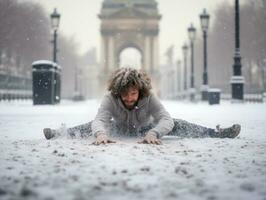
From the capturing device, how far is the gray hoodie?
4.61 meters

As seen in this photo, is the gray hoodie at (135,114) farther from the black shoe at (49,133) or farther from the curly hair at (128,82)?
the black shoe at (49,133)

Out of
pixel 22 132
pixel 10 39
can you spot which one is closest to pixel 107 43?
pixel 10 39

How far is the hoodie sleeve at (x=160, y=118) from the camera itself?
4500 millimetres

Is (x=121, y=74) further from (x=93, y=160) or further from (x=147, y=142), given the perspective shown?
(x=93, y=160)

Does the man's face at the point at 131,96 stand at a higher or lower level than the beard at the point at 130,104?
higher

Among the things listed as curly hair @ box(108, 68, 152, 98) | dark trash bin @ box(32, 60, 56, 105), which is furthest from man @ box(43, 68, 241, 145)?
dark trash bin @ box(32, 60, 56, 105)

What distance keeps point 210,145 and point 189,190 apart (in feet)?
6.83

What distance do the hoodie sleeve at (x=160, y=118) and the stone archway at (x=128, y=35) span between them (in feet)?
190

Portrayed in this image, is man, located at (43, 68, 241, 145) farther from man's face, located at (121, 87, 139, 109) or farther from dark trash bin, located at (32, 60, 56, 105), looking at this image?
dark trash bin, located at (32, 60, 56, 105)

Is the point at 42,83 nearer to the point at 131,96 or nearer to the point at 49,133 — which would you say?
the point at 49,133

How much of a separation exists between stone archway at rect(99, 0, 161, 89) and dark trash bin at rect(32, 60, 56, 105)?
45.3m

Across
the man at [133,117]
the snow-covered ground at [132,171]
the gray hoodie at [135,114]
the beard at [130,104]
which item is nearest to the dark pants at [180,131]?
the man at [133,117]

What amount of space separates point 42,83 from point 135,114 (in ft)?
41.7

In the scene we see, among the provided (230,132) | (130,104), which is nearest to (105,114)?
(130,104)
